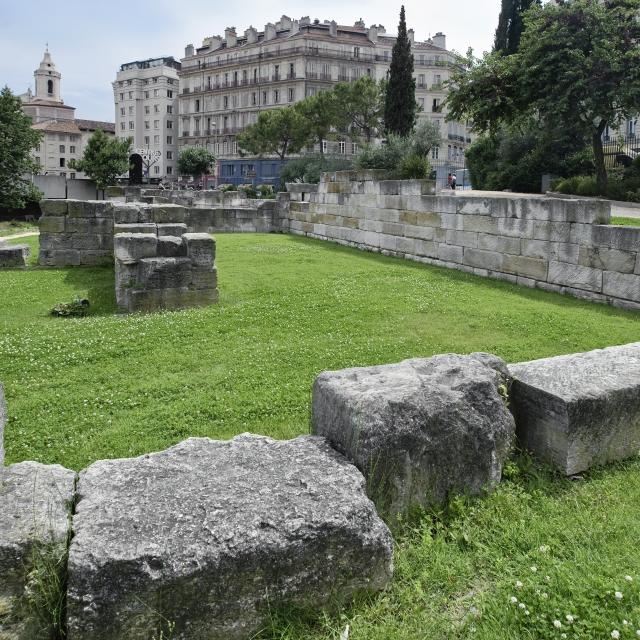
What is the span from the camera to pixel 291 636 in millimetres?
2344

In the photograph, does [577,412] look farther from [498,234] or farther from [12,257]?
[12,257]

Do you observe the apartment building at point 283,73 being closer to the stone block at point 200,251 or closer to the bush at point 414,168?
the bush at point 414,168

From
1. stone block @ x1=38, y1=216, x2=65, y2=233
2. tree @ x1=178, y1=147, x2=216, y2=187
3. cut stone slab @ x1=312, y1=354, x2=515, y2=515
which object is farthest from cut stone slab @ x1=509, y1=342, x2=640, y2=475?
tree @ x1=178, y1=147, x2=216, y2=187

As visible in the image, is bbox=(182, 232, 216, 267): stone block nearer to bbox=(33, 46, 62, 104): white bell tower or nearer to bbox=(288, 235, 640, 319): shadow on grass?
bbox=(288, 235, 640, 319): shadow on grass

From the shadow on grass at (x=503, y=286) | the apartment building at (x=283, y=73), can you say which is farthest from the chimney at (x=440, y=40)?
the shadow on grass at (x=503, y=286)

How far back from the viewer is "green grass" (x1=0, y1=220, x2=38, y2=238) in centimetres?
2803

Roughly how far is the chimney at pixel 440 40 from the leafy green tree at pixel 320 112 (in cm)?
3149

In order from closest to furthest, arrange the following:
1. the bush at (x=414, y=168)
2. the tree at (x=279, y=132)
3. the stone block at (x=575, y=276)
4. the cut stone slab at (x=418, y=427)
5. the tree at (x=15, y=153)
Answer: the cut stone slab at (x=418, y=427) → the stone block at (x=575, y=276) → the bush at (x=414, y=168) → the tree at (x=15, y=153) → the tree at (x=279, y=132)

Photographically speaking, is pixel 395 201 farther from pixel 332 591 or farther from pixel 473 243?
pixel 332 591

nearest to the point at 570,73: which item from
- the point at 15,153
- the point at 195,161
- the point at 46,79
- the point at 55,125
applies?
the point at 15,153

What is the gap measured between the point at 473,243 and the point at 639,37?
45.8 feet

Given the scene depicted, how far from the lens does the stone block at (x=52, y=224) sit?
1339cm

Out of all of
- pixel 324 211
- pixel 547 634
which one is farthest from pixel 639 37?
pixel 547 634

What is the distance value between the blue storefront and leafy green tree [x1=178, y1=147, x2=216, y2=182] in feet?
9.35
